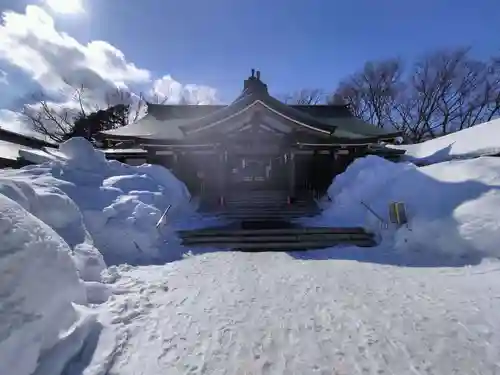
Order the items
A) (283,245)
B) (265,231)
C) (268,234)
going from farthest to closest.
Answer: (265,231) < (268,234) < (283,245)

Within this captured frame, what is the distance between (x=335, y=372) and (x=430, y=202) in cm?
593

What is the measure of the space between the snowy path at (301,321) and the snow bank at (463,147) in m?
10.1

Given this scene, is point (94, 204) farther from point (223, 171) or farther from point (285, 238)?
point (223, 171)

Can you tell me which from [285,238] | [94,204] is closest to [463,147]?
[285,238]

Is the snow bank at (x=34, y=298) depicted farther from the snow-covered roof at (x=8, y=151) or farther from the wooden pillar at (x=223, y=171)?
the wooden pillar at (x=223, y=171)

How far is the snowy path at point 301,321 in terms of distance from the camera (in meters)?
3.02

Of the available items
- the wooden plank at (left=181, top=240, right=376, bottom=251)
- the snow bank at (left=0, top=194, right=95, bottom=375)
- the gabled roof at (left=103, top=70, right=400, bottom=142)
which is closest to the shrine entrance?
the gabled roof at (left=103, top=70, right=400, bottom=142)

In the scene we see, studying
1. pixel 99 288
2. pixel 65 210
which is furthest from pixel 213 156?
pixel 99 288

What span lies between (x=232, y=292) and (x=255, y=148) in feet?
27.6

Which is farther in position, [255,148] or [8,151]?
[255,148]

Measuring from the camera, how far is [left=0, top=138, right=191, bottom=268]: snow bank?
15.6 ft

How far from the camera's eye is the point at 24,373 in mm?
2387

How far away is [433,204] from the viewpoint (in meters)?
7.12

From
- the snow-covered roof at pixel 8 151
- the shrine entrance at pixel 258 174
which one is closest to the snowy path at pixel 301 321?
the snow-covered roof at pixel 8 151
